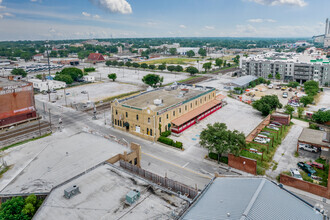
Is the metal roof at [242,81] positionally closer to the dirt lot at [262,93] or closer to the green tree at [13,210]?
the dirt lot at [262,93]

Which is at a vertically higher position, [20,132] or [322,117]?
[322,117]

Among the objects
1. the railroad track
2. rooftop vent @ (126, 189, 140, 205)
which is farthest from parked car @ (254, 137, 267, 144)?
the railroad track

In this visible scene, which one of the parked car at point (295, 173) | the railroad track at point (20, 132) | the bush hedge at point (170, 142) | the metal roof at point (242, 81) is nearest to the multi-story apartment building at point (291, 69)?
the metal roof at point (242, 81)

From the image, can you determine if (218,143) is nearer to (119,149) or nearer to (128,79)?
(119,149)

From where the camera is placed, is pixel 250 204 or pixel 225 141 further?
pixel 225 141

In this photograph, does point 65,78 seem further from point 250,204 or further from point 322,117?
point 250,204

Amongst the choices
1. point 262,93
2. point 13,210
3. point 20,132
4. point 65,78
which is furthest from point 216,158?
point 65,78
